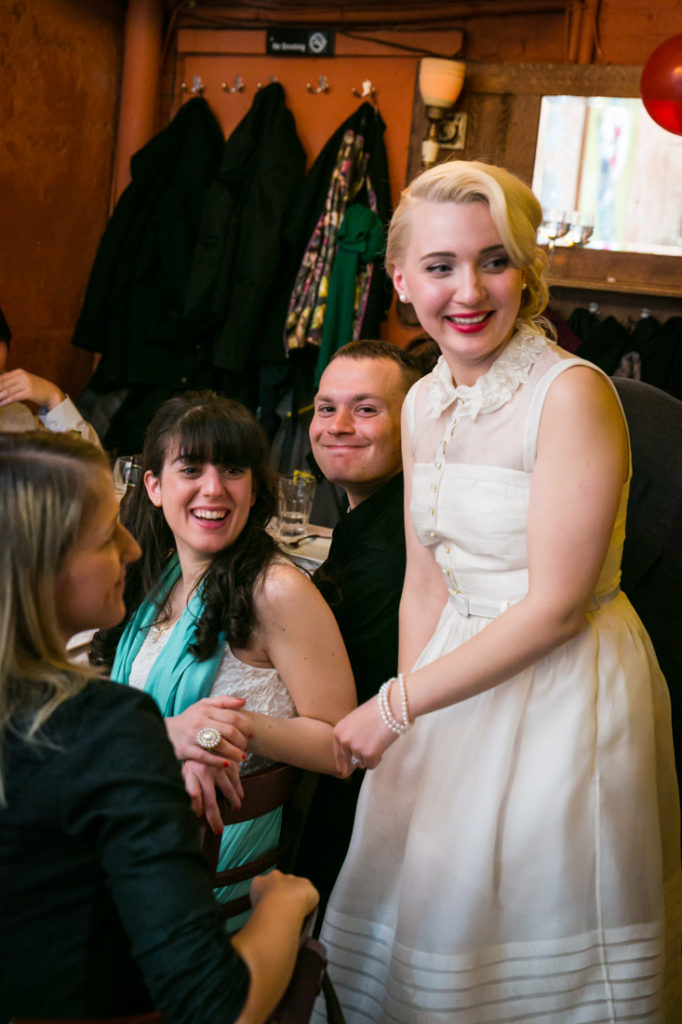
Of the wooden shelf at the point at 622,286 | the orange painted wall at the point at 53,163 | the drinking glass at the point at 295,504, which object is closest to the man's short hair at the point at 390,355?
the drinking glass at the point at 295,504

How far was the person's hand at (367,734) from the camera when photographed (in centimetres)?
138

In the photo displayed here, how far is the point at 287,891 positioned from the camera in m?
1.06

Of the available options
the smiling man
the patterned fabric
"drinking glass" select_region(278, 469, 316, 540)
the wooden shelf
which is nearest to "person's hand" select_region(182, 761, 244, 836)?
the smiling man

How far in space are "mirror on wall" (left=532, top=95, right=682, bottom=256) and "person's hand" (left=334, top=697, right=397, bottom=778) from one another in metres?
2.83

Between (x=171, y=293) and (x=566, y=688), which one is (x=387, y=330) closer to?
(x=171, y=293)

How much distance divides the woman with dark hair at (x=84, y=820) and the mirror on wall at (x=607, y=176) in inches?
126

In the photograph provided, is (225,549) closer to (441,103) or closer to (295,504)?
(295,504)

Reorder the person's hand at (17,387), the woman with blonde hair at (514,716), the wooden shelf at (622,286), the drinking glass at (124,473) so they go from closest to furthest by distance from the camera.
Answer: the woman with blonde hair at (514,716) → the drinking glass at (124,473) → the person's hand at (17,387) → the wooden shelf at (622,286)

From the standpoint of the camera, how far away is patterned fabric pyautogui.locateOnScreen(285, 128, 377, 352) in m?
4.14

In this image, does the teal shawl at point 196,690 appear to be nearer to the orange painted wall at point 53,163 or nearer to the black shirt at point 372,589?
the black shirt at point 372,589

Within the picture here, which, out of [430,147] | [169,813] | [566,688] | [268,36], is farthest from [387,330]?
[169,813]

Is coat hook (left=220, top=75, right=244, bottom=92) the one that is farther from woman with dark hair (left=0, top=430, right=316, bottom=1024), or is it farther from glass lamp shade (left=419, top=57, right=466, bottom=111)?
woman with dark hair (left=0, top=430, right=316, bottom=1024)

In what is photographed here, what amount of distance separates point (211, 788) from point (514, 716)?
1.41ft

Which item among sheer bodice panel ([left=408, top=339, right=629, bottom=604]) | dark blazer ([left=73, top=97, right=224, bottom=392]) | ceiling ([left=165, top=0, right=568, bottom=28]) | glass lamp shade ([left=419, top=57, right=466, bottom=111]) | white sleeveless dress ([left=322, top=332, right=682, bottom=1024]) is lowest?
white sleeveless dress ([left=322, top=332, right=682, bottom=1024])
